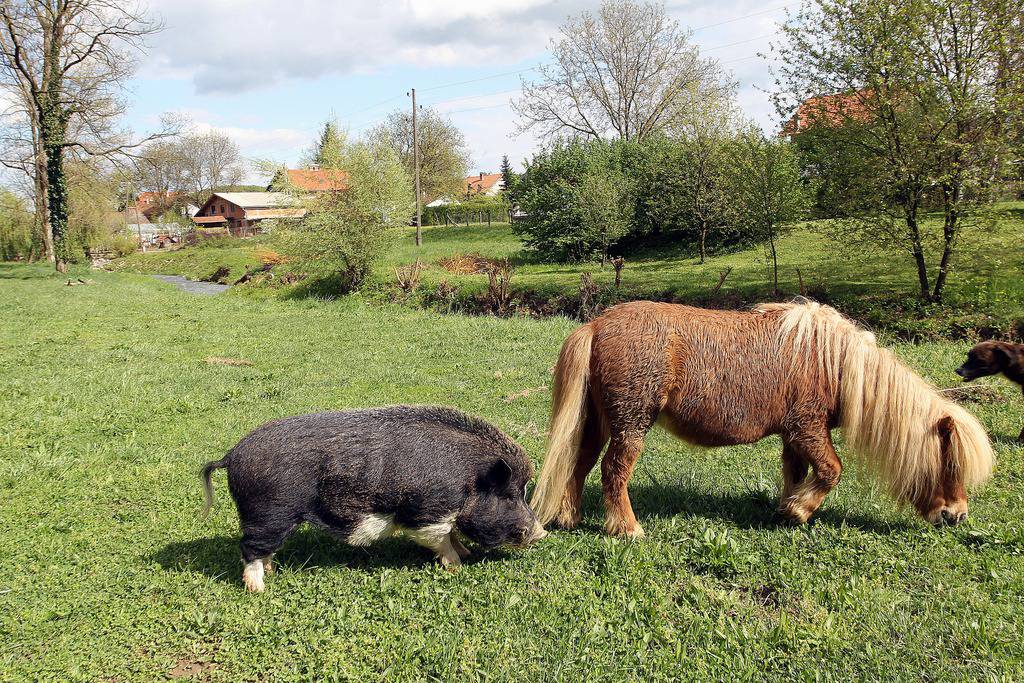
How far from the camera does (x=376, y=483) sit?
13.9 ft

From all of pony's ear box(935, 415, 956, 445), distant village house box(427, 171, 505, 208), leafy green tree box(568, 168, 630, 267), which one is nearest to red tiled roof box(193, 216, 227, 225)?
distant village house box(427, 171, 505, 208)

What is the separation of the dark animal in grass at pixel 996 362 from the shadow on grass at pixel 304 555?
595 centimetres

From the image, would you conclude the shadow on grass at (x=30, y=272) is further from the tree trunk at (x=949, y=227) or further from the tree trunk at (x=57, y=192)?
the tree trunk at (x=949, y=227)

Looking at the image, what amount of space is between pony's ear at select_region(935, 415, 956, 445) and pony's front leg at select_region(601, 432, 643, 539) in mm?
2170

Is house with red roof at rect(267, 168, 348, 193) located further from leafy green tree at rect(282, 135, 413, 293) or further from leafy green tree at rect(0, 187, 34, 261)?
leafy green tree at rect(0, 187, 34, 261)

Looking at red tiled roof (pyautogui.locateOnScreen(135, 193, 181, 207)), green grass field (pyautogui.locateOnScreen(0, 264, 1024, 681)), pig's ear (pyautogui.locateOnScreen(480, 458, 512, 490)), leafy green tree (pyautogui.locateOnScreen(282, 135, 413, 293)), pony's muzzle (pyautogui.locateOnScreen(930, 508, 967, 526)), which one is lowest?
green grass field (pyautogui.locateOnScreen(0, 264, 1024, 681))

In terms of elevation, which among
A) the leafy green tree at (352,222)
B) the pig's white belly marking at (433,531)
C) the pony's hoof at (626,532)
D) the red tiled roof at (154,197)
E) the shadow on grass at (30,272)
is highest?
the red tiled roof at (154,197)

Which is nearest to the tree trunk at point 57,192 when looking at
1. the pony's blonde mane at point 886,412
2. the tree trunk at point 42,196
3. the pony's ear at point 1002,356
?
the tree trunk at point 42,196

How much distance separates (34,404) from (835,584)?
9.54 metres

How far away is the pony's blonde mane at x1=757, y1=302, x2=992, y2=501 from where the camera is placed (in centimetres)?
→ 476

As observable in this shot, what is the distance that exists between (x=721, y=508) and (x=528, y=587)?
202cm

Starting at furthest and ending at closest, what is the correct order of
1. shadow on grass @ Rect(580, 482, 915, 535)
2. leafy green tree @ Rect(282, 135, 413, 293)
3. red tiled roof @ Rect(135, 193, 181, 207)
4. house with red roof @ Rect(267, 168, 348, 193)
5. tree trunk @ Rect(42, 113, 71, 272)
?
red tiled roof @ Rect(135, 193, 181, 207) < tree trunk @ Rect(42, 113, 71, 272) < house with red roof @ Rect(267, 168, 348, 193) < leafy green tree @ Rect(282, 135, 413, 293) < shadow on grass @ Rect(580, 482, 915, 535)

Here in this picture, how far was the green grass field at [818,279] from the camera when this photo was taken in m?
13.4

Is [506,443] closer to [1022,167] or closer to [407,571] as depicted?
[407,571]
